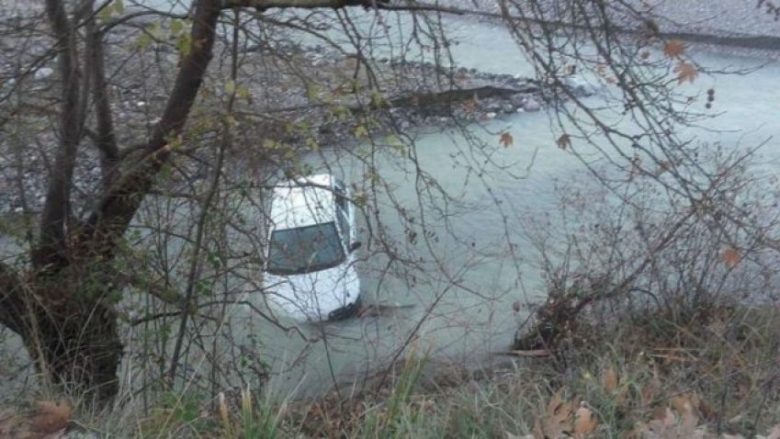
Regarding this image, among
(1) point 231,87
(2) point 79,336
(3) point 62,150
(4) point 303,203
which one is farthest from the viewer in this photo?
(4) point 303,203

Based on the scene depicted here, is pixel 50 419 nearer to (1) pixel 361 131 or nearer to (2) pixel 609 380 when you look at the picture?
(1) pixel 361 131

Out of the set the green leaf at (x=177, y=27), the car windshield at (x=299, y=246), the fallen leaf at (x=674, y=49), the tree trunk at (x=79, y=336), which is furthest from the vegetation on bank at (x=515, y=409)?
the green leaf at (x=177, y=27)

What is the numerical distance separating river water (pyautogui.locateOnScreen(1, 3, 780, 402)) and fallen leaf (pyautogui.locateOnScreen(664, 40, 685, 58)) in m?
1.70

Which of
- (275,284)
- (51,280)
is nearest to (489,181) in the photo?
(275,284)

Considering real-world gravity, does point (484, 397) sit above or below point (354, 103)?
below

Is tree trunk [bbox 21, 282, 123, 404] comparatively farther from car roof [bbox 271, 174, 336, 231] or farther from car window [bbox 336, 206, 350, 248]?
car window [bbox 336, 206, 350, 248]

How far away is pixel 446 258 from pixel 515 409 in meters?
3.53

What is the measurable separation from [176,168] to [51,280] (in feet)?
3.16

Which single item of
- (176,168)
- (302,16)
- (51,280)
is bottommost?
(51,280)

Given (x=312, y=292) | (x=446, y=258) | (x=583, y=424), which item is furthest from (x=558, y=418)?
(x=446, y=258)

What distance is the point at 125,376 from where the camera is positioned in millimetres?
6004

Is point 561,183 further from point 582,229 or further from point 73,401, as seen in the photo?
point 73,401

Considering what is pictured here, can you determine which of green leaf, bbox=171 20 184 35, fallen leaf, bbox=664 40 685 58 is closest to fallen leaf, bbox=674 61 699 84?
fallen leaf, bbox=664 40 685 58

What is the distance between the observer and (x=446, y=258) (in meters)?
8.24
